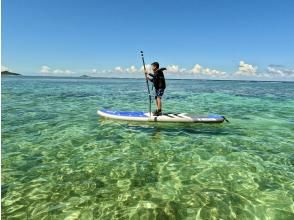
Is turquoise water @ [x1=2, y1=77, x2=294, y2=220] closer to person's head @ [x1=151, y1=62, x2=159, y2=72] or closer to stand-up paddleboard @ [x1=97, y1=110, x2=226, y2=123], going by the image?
stand-up paddleboard @ [x1=97, y1=110, x2=226, y2=123]

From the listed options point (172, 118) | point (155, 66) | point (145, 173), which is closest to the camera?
point (145, 173)

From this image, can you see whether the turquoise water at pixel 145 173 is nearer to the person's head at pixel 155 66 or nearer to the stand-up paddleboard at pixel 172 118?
the stand-up paddleboard at pixel 172 118

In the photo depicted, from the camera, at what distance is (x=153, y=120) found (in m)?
16.2

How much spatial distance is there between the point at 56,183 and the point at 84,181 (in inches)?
30.7

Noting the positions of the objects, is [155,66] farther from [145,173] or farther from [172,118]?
[145,173]

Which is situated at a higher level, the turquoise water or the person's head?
the person's head

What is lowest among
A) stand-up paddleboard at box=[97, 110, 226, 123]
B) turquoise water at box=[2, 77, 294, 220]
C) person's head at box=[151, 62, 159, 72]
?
turquoise water at box=[2, 77, 294, 220]

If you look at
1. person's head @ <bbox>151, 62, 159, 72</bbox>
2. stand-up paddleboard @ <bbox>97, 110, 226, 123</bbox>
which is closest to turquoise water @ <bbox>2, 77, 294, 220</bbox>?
stand-up paddleboard @ <bbox>97, 110, 226, 123</bbox>

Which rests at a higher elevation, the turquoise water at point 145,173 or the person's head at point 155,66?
the person's head at point 155,66

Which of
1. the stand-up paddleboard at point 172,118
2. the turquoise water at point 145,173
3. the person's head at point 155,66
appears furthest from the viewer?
the stand-up paddleboard at point 172,118

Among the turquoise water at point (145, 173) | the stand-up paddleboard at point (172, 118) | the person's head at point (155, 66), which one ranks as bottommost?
the turquoise water at point (145, 173)

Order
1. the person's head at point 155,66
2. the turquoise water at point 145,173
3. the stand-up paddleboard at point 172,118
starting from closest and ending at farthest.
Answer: the turquoise water at point 145,173 < the person's head at point 155,66 < the stand-up paddleboard at point 172,118

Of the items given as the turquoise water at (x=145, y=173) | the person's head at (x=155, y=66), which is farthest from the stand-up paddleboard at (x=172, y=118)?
the person's head at (x=155, y=66)

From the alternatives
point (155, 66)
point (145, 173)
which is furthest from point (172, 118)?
point (145, 173)
